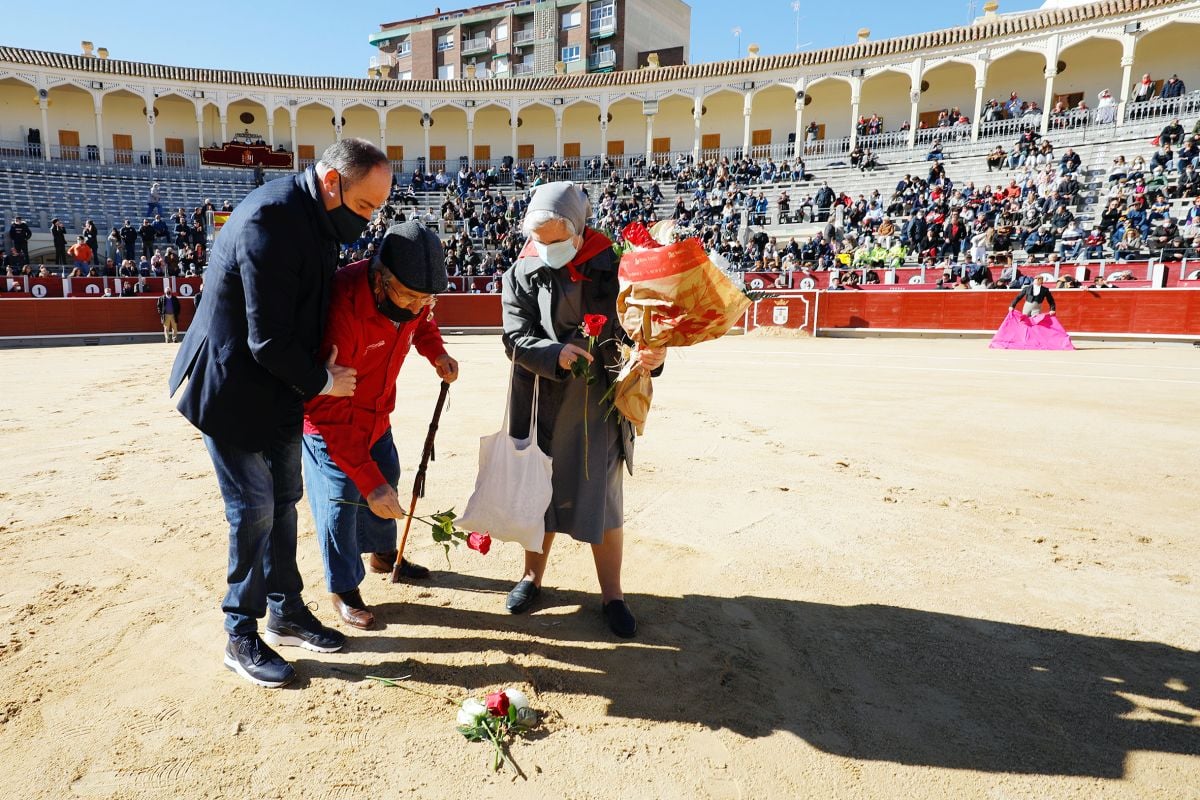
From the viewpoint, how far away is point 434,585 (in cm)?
336

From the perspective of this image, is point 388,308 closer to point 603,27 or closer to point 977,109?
point 977,109

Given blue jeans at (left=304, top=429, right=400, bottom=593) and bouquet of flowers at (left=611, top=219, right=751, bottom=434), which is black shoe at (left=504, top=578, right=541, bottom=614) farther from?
bouquet of flowers at (left=611, top=219, right=751, bottom=434)

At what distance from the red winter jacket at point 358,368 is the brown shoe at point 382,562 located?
2.97 ft

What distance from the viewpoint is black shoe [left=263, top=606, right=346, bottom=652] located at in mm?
2750

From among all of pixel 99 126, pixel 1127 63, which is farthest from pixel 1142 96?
pixel 99 126

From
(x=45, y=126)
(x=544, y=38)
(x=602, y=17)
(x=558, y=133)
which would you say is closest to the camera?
(x=45, y=126)

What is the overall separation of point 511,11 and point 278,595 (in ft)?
181

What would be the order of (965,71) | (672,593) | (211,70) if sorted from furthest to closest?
1. (211,70)
2. (965,71)
3. (672,593)

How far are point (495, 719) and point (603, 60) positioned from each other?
171 ft

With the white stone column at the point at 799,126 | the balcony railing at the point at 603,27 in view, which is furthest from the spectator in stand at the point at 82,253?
the balcony railing at the point at 603,27

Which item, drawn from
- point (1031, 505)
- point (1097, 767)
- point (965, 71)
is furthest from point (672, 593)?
point (965, 71)

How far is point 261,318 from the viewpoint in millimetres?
2189

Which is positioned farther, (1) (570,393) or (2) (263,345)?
(1) (570,393)

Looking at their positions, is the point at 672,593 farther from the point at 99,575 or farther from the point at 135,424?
the point at 135,424
